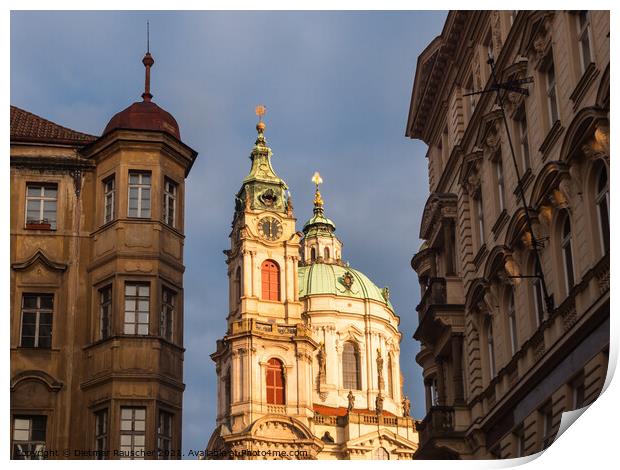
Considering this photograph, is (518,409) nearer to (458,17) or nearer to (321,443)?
(458,17)

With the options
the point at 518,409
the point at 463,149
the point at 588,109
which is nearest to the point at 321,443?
the point at 463,149

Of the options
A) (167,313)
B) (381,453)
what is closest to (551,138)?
(167,313)

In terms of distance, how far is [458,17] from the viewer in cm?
3884

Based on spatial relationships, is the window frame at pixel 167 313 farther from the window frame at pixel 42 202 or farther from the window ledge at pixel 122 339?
the window frame at pixel 42 202

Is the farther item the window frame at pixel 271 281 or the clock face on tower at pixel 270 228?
the clock face on tower at pixel 270 228

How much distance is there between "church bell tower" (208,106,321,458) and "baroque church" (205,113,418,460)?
0.23 feet

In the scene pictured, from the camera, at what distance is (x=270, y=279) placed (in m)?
93.6

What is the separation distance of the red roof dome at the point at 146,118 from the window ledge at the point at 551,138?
989cm

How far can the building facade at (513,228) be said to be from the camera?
27.1m

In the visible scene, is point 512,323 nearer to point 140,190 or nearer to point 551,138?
point 551,138

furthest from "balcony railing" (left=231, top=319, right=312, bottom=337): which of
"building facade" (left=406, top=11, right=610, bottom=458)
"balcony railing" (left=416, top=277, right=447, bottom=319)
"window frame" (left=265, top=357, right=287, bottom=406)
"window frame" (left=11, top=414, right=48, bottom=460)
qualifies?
"window frame" (left=11, top=414, right=48, bottom=460)

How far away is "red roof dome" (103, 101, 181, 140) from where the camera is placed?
34281 mm

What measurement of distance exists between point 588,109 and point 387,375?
274 ft

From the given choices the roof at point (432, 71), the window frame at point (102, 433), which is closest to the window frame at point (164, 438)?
the window frame at point (102, 433)
